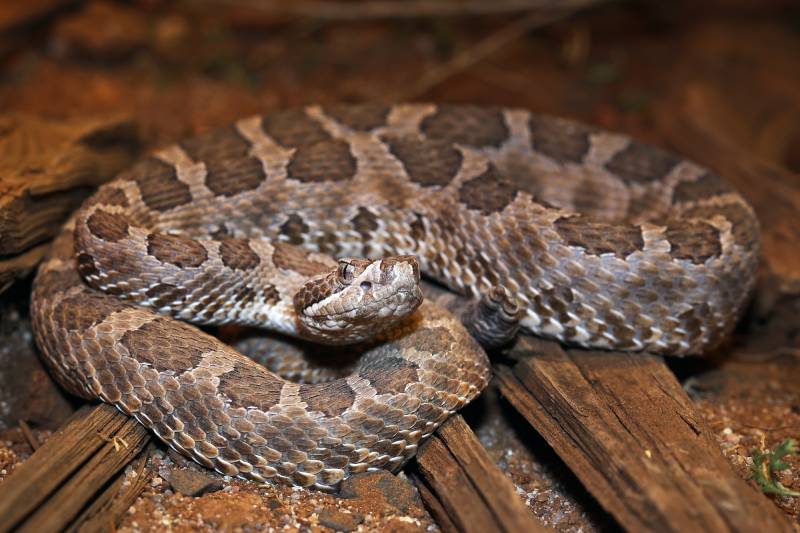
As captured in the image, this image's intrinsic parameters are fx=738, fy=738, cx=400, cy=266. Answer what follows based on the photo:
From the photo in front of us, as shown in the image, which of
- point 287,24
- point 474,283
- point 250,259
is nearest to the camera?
point 250,259

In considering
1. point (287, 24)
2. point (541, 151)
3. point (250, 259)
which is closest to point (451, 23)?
point (287, 24)

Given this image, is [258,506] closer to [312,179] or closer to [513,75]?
[312,179]

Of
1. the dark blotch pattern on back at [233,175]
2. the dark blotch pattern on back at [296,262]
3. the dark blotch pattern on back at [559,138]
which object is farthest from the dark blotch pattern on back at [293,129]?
the dark blotch pattern on back at [559,138]

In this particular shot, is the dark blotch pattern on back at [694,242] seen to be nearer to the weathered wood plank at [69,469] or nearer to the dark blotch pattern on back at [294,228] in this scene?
the dark blotch pattern on back at [294,228]

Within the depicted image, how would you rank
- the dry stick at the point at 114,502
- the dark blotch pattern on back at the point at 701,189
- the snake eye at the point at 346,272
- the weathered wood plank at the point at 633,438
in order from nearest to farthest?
the weathered wood plank at the point at 633,438 < the dry stick at the point at 114,502 < the snake eye at the point at 346,272 < the dark blotch pattern on back at the point at 701,189

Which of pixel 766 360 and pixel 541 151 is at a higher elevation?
pixel 541 151

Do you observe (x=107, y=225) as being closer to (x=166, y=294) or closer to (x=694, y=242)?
(x=166, y=294)

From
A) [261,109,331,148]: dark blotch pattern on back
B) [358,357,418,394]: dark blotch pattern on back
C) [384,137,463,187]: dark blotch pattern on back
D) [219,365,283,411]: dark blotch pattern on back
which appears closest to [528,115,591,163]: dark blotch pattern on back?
[384,137,463,187]: dark blotch pattern on back

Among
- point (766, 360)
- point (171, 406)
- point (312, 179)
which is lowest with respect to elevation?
point (766, 360)
